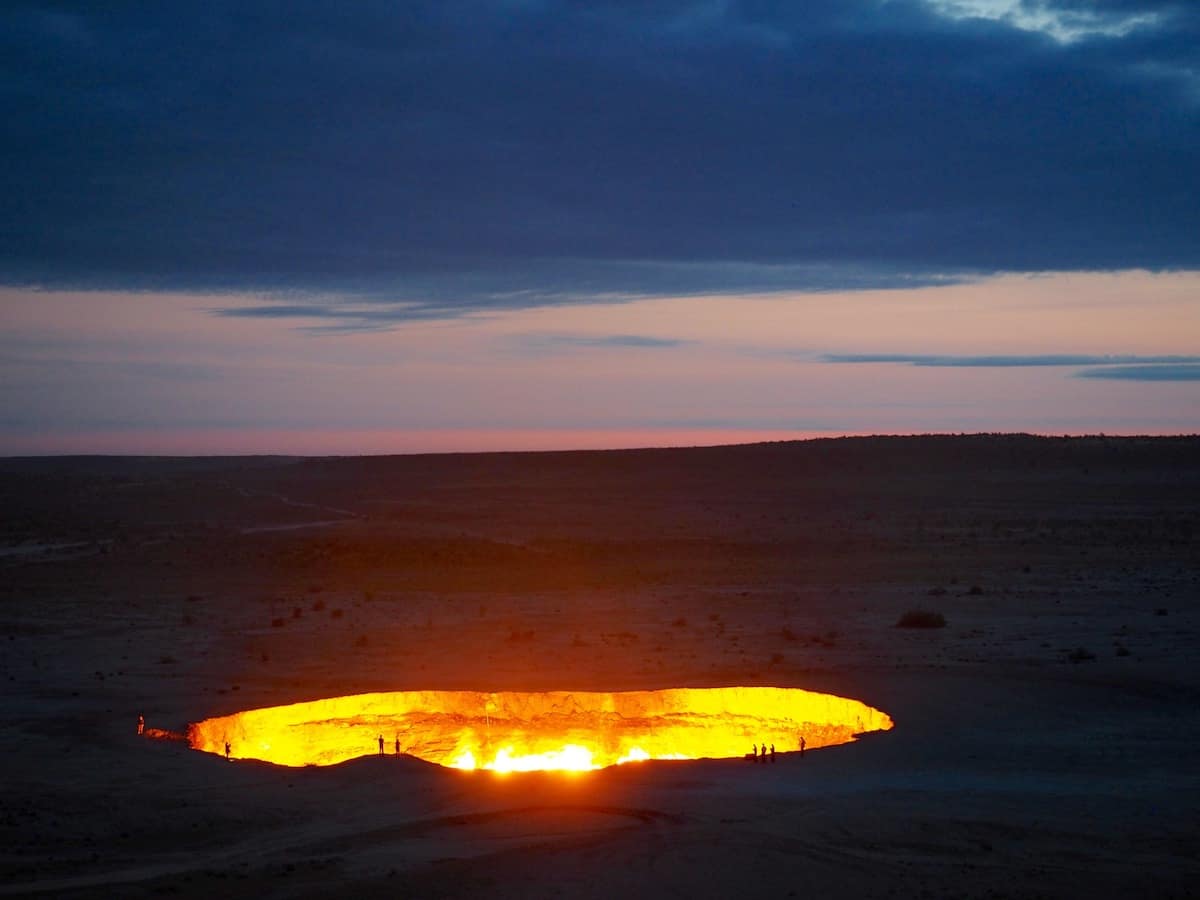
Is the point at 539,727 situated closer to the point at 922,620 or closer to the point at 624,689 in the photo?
the point at 624,689

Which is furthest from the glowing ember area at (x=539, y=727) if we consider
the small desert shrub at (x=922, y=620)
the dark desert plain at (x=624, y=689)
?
the small desert shrub at (x=922, y=620)

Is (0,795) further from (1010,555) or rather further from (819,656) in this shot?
(1010,555)

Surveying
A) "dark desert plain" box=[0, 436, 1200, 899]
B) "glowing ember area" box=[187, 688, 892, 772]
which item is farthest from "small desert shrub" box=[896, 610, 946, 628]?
"glowing ember area" box=[187, 688, 892, 772]

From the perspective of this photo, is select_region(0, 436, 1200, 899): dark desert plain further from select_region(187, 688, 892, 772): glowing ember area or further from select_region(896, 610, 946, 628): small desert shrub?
select_region(187, 688, 892, 772): glowing ember area

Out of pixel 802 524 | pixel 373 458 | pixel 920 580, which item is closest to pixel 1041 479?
pixel 802 524

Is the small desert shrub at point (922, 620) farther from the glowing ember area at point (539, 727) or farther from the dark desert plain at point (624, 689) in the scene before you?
the glowing ember area at point (539, 727)

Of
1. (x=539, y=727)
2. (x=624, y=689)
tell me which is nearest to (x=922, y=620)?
(x=624, y=689)
